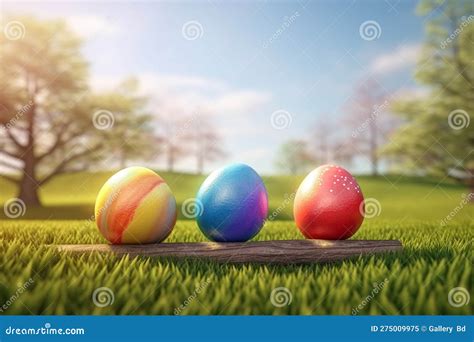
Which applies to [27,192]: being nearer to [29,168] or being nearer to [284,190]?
[29,168]

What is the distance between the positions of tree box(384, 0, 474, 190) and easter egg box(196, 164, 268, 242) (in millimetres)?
13825

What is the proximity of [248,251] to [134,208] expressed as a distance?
54.1 inches

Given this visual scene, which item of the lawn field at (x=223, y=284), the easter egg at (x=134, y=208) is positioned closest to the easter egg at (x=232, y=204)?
the easter egg at (x=134, y=208)

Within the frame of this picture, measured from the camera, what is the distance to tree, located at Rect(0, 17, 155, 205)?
1822 centimetres

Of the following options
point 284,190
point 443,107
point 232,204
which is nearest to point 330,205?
point 232,204

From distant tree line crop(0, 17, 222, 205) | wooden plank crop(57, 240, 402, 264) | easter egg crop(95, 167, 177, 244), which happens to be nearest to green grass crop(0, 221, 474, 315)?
wooden plank crop(57, 240, 402, 264)

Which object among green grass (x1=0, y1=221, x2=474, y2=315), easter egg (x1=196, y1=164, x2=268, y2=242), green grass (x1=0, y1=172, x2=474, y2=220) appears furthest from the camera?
green grass (x1=0, y1=172, x2=474, y2=220)

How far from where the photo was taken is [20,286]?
3928mm

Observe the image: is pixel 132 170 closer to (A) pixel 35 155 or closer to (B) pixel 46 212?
(B) pixel 46 212

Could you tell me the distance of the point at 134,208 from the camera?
16.9ft

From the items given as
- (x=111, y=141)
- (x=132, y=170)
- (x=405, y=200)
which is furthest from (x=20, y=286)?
(x=405, y=200)

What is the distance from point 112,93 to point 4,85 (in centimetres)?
411

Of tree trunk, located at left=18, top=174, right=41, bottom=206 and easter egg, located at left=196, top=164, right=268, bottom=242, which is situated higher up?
easter egg, located at left=196, top=164, right=268, bottom=242

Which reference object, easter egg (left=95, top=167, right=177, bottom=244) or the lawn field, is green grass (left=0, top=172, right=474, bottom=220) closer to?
easter egg (left=95, top=167, right=177, bottom=244)
